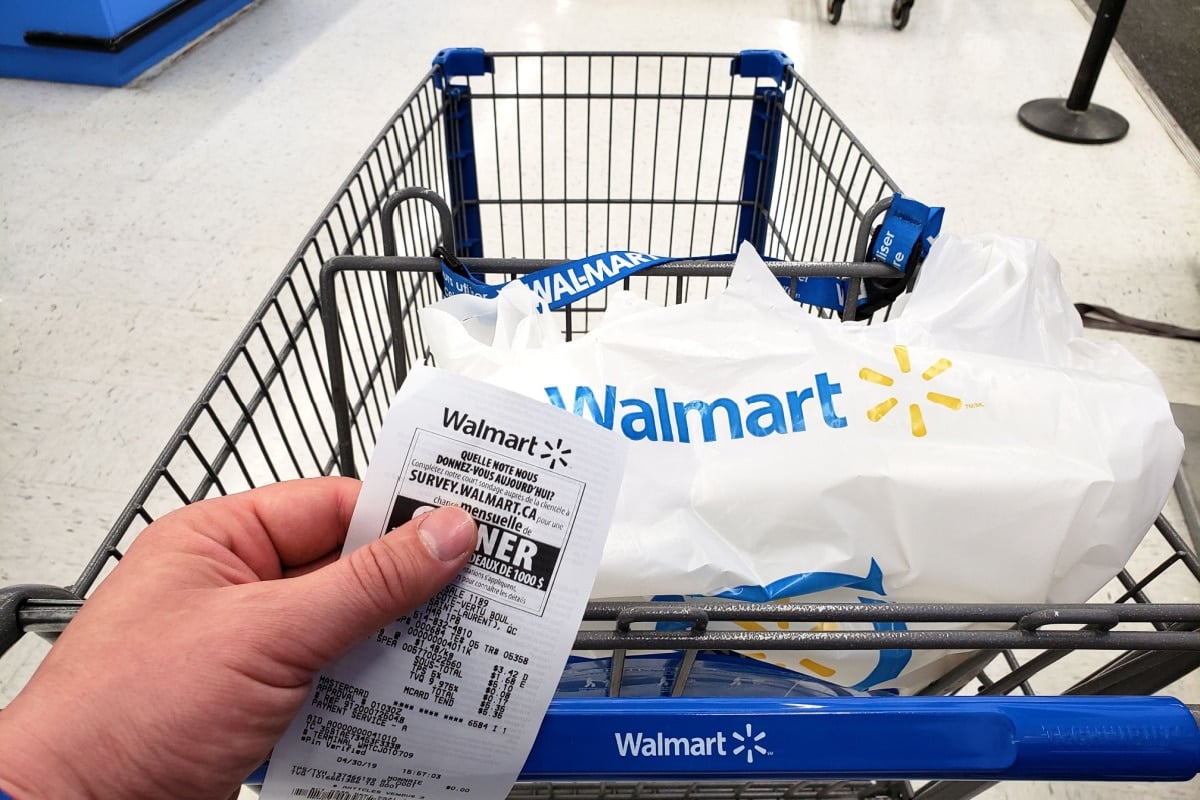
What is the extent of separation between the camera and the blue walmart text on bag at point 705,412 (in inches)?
22.4

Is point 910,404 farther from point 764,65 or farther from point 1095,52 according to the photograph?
point 1095,52

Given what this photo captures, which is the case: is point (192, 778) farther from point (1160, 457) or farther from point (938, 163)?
point (938, 163)

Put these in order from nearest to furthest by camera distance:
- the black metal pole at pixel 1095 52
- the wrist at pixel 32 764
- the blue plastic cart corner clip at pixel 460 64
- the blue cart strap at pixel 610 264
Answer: the wrist at pixel 32 764 < the blue cart strap at pixel 610 264 < the blue plastic cart corner clip at pixel 460 64 < the black metal pole at pixel 1095 52

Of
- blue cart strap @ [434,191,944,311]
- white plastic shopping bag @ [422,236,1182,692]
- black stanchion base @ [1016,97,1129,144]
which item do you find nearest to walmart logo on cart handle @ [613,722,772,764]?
white plastic shopping bag @ [422,236,1182,692]

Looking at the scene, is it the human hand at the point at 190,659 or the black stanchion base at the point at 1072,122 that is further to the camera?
the black stanchion base at the point at 1072,122

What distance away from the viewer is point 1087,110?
266 centimetres

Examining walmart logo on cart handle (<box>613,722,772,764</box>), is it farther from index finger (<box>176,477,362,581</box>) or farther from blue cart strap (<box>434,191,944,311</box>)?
blue cart strap (<box>434,191,944,311</box>)

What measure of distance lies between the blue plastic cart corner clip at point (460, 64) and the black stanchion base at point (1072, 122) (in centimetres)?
227

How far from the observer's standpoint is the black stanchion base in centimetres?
253

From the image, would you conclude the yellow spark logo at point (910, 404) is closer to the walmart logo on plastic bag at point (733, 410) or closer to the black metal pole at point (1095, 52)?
the walmart logo on plastic bag at point (733, 410)

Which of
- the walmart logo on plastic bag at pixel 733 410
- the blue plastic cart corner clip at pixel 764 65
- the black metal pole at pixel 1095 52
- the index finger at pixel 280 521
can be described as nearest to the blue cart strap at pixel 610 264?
the walmart logo on plastic bag at pixel 733 410

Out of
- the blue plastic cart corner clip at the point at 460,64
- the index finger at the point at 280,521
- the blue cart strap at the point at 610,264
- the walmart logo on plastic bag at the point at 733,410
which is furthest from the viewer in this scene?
the blue plastic cart corner clip at the point at 460,64

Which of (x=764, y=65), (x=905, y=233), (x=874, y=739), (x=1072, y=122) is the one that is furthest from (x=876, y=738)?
(x=1072, y=122)

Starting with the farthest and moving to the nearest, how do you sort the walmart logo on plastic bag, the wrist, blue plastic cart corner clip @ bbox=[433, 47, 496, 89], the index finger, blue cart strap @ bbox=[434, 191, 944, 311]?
1. blue plastic cart corner clip @ bbox=[433, 47, 496, 89]
2. blue cart strap @ bbox=[434, 191, 944, 311]
3. the walmart logo on plastic bag
4. the index finger
5. the wrist
